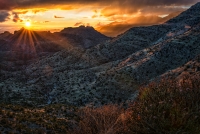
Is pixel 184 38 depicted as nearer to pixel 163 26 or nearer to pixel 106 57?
pixel 106 57

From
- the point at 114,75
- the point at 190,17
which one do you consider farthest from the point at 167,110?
the point at 190,17

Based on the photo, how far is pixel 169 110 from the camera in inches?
375

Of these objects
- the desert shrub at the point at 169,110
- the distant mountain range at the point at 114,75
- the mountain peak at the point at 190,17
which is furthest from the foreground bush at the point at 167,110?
the mountain peak at the point at 190,17

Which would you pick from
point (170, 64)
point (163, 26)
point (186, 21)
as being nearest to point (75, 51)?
point (163, 26)

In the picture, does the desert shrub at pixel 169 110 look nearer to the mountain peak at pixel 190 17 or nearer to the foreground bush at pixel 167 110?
the foreground bush at pixel 167 110

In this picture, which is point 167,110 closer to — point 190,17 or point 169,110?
point 169,110

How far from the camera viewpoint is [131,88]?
5269 centimetres

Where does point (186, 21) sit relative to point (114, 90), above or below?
above

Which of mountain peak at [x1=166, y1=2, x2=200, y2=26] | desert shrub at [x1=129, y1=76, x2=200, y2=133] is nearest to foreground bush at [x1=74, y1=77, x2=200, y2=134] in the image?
desert shrub at [x1=129, y1=76, x2=200, y2=133]

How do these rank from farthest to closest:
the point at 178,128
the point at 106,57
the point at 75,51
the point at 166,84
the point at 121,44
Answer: the point at 75,51
the point at 121,44
the point at 106,57
the point at 166,84
the point at 178,128

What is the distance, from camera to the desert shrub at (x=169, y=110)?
30.6ft

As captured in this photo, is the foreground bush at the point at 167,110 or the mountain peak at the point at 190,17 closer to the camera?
the foreground bush at the point at 167,110

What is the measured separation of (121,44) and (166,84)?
332 feet

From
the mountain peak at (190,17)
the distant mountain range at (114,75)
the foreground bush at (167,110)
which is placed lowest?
the distant mountain range at (114,75)
